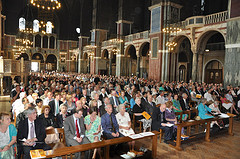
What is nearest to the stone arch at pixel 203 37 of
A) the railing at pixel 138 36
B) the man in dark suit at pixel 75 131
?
the railing at pixel 138 36

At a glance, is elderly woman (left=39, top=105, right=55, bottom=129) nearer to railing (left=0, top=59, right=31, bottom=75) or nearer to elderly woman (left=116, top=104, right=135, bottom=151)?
elderly woman (left=116, top=104, right=135, bottom=151)

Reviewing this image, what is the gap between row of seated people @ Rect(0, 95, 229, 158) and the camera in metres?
3.62

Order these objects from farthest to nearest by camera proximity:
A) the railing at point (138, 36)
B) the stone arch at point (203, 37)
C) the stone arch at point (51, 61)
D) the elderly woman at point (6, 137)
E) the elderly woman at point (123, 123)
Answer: the stone arch at point (51, 61), the railing at point (138, 36), the stone arch at point (203, 37), the elderly woman at point (123, 123), the elderly woman at point (6, 137)

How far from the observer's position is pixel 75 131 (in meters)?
4.41

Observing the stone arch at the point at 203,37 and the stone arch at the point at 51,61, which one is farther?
the stone arch at the point at 51,61

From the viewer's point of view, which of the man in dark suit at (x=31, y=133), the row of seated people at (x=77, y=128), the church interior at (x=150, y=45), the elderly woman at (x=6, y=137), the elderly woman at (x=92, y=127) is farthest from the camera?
the church interior at (x=150, y=45)

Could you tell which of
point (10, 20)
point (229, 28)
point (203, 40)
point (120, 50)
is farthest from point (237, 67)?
point (10, 20)

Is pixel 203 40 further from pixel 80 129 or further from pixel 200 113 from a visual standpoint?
pixel 80 129

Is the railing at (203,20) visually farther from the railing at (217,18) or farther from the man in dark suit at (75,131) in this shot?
the man in dark suit at (75,131)

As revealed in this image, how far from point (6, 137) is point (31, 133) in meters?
0.48

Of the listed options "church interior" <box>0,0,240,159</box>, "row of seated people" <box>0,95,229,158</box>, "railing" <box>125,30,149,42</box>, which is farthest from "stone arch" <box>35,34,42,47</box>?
"row of seated people" <box>0,95,229,158</box>

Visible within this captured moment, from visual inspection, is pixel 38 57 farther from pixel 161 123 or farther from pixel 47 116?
pixel 161 123

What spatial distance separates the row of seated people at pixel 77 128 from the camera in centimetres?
362

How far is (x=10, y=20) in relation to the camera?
1227 inches
